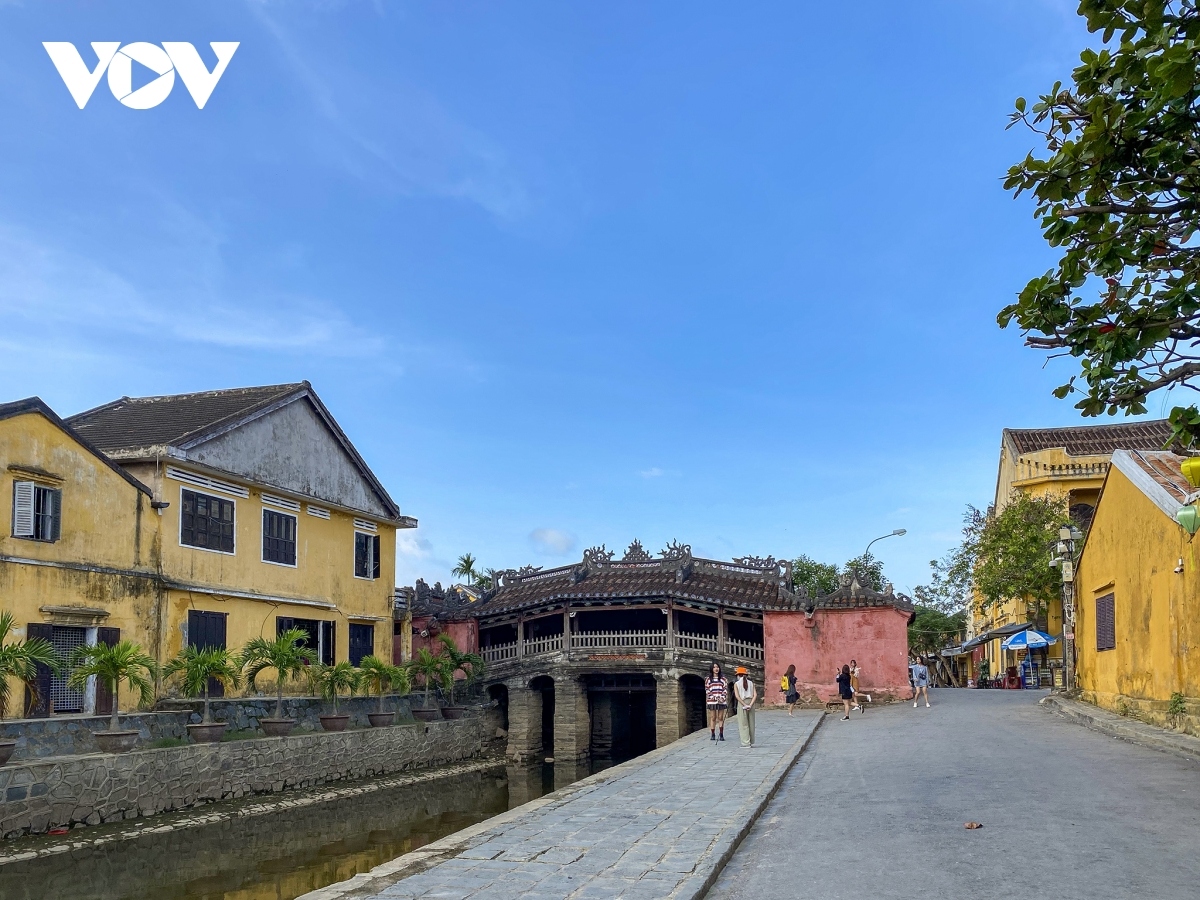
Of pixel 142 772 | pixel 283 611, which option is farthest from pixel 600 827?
pixel 283 611

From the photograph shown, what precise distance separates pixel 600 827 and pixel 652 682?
75.3ft

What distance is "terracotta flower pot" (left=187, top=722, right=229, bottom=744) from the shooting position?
18281 millimetres

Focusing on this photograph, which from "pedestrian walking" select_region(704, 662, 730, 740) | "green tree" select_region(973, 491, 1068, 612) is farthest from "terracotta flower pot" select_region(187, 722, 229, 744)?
"green tree" select_region(973, 491, 1068, 612)

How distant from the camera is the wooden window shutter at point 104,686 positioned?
19375 millimetres

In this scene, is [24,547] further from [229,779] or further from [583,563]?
[583,563]

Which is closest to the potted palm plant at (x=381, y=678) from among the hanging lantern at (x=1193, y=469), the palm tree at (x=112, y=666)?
the palm tree at (x=112, y=666)

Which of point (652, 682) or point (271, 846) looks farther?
point (652, 682)

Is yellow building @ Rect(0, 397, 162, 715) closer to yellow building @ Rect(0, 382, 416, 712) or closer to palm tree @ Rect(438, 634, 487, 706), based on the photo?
yellow building @ Rect(0, 382, 416, 712)

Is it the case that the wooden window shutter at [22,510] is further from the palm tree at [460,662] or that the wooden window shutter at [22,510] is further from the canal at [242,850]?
the palm tree at [460,662]

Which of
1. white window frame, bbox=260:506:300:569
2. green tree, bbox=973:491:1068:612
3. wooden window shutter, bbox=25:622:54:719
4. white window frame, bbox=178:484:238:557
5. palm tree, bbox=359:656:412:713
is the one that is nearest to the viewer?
wooden window shutter, bbox=25:622:54:719

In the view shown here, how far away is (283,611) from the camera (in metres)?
24.7

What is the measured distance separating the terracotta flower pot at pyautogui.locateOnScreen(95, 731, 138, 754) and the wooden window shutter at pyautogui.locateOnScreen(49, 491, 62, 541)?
415 centimetres

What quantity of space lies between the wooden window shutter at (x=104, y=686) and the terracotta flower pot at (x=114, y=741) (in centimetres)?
343

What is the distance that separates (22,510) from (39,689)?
317 cm
